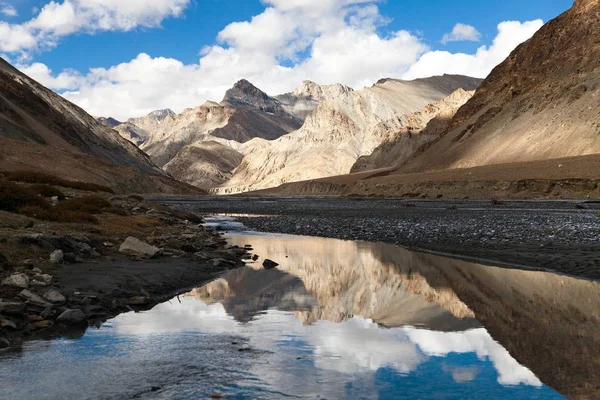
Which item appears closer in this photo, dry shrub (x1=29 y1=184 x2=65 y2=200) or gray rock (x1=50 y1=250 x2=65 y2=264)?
gray rock (x1=50 y1=250 x2=65 y2=264)

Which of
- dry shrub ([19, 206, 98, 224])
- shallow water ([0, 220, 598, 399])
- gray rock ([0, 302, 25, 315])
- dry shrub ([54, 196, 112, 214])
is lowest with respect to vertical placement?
shallow water ([0, 220, 598, 399])

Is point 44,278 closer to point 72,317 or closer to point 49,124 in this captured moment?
point 72,317

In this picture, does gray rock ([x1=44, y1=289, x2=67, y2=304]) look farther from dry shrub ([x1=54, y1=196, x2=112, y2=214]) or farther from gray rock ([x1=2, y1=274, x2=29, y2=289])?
dry shrub ([x1=54, y1=196, x2=112, y2=214])

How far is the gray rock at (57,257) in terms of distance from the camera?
15305 mm

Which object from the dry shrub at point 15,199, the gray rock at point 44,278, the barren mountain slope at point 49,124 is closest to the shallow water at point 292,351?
the gray rock at point 44,278

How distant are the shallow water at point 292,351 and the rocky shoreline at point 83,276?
0.66 m

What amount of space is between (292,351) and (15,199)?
64.1ft

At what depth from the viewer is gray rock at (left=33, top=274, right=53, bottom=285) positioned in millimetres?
12727

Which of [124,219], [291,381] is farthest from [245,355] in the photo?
[124,219]

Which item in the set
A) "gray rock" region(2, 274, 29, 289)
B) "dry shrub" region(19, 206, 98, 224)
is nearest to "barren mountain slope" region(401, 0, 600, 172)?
"dry shrub" region(19, 206, 98, 224)

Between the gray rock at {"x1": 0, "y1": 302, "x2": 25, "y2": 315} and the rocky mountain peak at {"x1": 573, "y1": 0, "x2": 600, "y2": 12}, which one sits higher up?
the rocky mountain peak at {"x1": 573, "y1": 0, "x2": 600, "y2": 12}

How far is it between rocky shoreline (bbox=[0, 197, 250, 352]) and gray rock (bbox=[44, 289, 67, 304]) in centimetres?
2

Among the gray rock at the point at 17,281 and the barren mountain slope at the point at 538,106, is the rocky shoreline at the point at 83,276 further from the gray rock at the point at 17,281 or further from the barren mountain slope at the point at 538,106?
the barren mountain slope at the point at 538,106

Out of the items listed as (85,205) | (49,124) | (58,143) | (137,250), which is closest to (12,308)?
(137,250)
